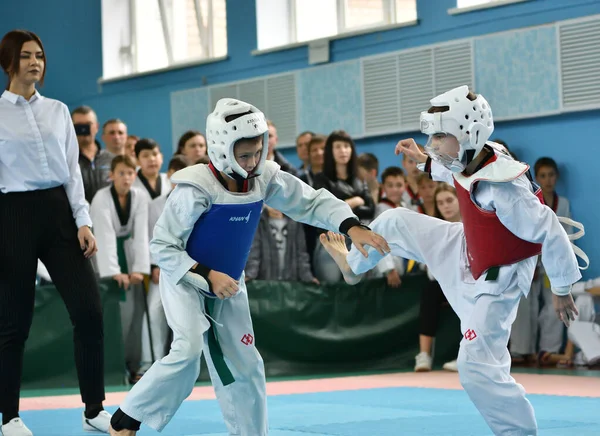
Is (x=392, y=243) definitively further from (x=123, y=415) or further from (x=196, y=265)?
(x=123, y=415)

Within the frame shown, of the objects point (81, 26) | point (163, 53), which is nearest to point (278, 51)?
point (163, 53)

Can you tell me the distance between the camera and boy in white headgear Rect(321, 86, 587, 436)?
422 cm

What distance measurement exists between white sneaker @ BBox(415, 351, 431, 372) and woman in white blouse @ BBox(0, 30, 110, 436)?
4770mm

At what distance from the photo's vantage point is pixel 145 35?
15.5 metres

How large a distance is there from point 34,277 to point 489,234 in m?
2.36

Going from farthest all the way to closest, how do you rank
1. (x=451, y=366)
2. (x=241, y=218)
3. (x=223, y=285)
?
(x=451, y=366) < (x=241, y=218) < (x=223, y=285)

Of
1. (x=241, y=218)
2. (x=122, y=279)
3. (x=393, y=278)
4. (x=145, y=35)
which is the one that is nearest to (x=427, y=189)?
(x=393, y=278)

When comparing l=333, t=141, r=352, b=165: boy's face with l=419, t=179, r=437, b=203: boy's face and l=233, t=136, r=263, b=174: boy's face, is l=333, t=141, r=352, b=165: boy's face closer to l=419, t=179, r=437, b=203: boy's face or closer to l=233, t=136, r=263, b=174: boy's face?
l=419, t=179, r=437, b=203: boy's face

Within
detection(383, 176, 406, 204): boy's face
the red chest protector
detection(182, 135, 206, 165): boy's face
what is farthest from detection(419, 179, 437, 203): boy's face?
the red chest protector

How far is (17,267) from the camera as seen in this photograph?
197 inches

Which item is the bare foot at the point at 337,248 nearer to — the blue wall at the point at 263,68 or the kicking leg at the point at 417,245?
the kicking leg at the point at 417,245

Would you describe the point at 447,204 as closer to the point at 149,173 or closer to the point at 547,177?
the point at 547,177

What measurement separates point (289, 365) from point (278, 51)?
548cm

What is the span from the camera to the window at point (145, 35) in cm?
1496
